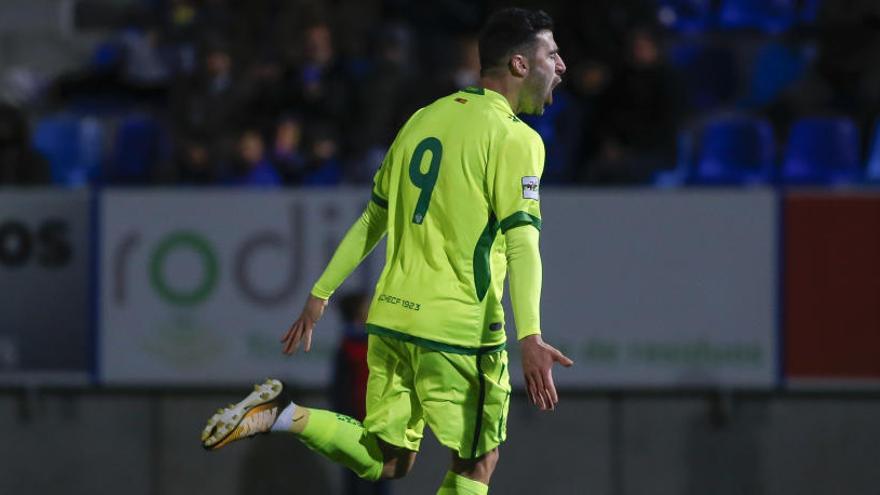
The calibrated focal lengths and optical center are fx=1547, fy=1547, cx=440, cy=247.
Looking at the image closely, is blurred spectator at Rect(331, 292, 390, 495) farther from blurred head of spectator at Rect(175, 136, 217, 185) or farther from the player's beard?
the player's beard

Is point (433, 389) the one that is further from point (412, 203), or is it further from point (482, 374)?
point (412, 203)

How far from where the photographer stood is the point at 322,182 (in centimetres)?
1013

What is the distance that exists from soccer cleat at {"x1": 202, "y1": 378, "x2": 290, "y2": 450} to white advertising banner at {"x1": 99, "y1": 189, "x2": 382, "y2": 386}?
3.88 meters

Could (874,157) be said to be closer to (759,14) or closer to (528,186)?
(759,14)

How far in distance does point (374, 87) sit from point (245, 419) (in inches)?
243

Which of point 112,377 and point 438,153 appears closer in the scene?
point 438,153

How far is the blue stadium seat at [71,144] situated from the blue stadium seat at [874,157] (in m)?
5.77

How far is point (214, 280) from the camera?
9125mm

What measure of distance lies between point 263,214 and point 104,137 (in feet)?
12.5

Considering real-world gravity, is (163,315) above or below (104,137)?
below

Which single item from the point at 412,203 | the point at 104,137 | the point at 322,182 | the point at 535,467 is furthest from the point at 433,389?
the point at 104,137

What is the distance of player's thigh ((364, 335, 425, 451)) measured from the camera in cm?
508

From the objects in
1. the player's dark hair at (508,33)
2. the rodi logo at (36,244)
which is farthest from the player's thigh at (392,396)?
the rodi logo at (36,244)

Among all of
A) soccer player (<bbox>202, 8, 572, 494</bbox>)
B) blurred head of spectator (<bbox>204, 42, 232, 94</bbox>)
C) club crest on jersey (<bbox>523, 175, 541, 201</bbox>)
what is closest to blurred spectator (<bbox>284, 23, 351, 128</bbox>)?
blurred head of spectator (<bbox>204, 42, 232, 94</bbox>)
